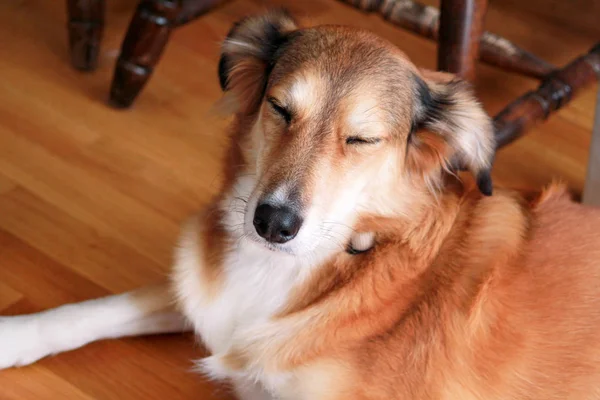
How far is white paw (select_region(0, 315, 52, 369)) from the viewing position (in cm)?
165

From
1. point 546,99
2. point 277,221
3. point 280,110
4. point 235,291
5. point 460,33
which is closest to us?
point 277,221

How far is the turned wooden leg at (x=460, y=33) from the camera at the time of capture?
6.57ft

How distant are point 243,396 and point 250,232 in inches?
15.8

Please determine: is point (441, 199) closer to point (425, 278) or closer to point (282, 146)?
point (425, 278)

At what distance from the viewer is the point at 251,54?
1.61 m

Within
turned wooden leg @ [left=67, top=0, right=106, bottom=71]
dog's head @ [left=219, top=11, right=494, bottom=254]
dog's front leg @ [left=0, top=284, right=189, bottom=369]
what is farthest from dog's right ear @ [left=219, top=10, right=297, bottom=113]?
turned wooden leg @ [left=67, top=0, right=106, bottom=71]

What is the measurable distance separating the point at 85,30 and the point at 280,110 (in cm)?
121

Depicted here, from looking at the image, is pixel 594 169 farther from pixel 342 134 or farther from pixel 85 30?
pixel 85 30

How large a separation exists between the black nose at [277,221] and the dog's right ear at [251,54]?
0.30m

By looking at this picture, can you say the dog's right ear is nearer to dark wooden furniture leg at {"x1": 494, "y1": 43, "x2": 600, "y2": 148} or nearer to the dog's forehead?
the dog's forehead

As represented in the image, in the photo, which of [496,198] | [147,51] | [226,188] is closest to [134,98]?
[147,51]

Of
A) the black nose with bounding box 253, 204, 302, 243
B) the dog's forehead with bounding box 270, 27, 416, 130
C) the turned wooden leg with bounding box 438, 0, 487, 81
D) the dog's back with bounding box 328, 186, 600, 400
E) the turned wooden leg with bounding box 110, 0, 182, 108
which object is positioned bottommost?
the turned wooden leg with bounding box 110, 0, 182, 108

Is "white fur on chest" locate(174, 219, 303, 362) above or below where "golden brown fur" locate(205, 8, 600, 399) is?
below

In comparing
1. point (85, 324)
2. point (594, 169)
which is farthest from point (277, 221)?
point (594, 169)
